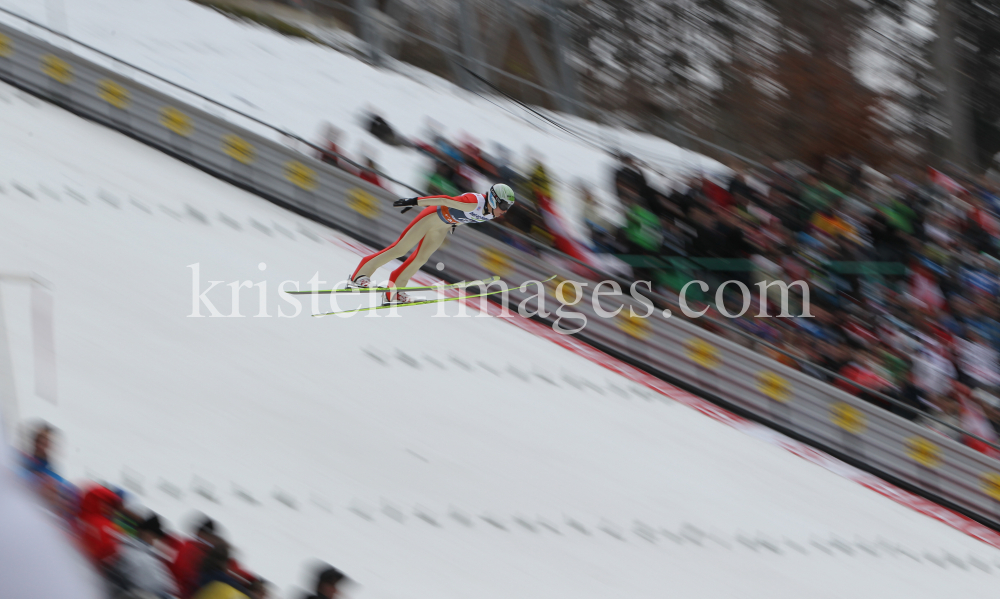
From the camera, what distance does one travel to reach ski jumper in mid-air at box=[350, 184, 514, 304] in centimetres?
698

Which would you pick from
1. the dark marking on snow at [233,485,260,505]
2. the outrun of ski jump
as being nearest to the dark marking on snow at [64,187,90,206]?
the outrun of ski jump

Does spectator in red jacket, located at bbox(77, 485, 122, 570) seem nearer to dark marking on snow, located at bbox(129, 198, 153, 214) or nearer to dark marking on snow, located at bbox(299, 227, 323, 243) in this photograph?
dark marking on snow, located at bbox(129, 198, 153, 214)

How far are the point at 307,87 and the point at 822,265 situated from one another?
829cm

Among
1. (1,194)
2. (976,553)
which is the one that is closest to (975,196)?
(976,553)

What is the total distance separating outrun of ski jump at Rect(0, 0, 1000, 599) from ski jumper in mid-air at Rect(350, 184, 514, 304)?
0.03m

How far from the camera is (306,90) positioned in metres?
14.0

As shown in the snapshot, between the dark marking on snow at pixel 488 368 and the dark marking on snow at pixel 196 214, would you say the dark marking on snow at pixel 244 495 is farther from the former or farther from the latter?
the dark marking on snow at pixel 196 214

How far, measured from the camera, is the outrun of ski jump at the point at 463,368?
17.2ft

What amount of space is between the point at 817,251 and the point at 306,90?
8.08m

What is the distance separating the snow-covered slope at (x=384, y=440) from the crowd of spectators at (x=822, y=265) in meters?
0.85

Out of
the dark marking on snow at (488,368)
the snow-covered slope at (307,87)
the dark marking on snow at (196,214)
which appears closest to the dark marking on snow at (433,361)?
the dark marking on snow at (488,368)

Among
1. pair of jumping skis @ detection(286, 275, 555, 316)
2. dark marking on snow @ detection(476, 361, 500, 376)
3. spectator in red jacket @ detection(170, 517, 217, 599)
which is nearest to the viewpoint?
spectator in red jacket @ detection(170, 517, 217, 599)

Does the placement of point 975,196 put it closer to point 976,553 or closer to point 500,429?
point 976,553

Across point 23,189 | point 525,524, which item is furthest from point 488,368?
point 23,189
